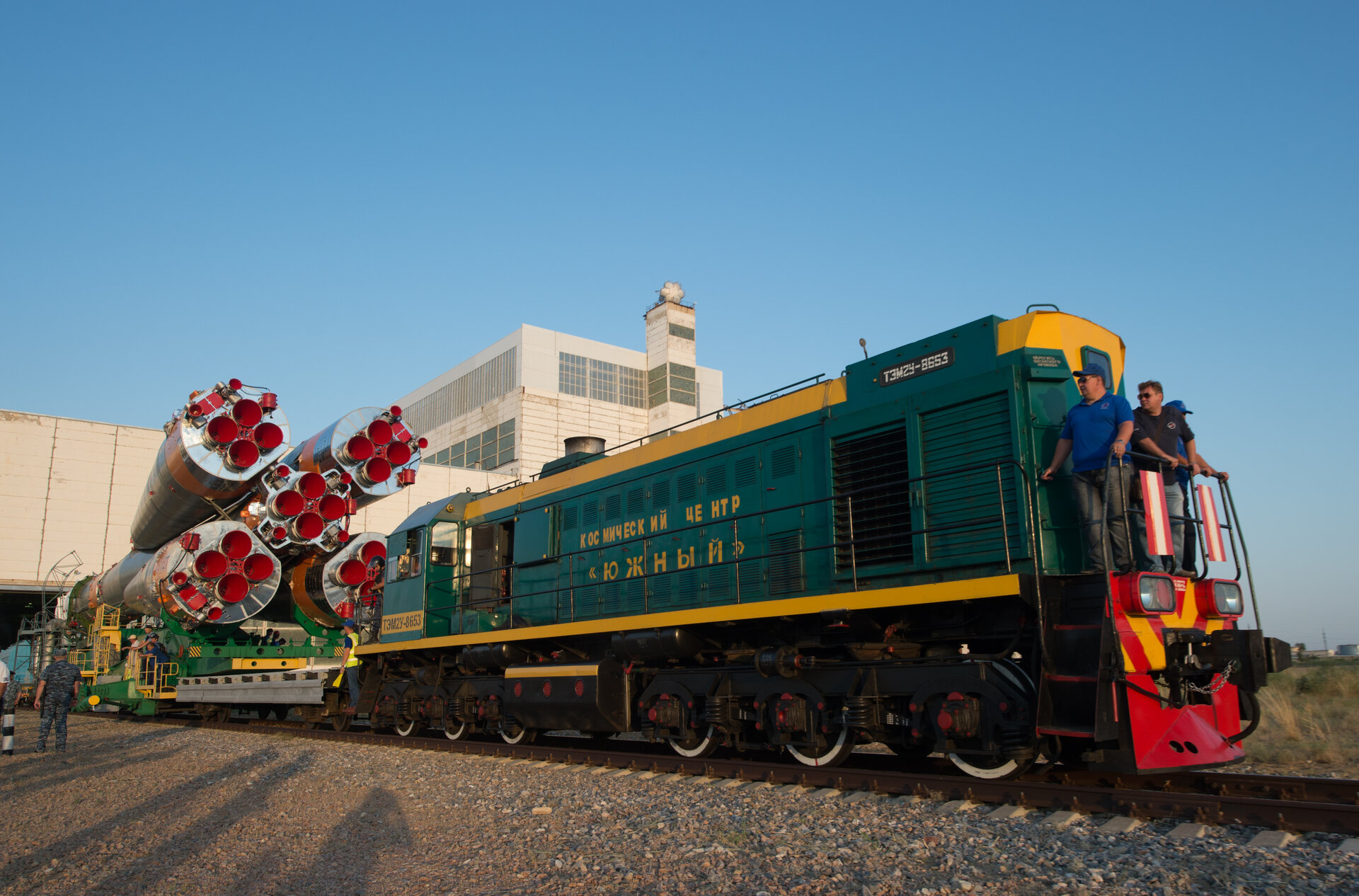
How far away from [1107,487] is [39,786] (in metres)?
10.6

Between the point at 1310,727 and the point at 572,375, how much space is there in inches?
1416

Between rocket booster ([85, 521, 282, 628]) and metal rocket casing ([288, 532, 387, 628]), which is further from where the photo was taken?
metal rocket casing ([288, 532, 387, 628])

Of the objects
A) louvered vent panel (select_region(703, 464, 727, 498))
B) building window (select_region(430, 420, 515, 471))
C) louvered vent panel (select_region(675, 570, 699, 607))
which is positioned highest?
building window (select_region(430, 420, 515, 471))

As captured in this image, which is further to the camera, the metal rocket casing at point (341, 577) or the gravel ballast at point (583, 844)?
the metal rocket casing at point (341, 577)

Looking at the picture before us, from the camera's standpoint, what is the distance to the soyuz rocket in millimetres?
16859

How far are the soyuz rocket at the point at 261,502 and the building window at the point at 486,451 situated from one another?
2135cm

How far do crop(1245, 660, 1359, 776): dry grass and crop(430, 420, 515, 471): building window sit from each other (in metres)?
32.4

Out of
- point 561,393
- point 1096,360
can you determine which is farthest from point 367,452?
point 561,393

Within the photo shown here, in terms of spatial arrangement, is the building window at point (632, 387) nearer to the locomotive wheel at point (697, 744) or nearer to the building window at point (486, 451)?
the building window at point (486, 451)

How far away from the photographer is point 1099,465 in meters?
6.36

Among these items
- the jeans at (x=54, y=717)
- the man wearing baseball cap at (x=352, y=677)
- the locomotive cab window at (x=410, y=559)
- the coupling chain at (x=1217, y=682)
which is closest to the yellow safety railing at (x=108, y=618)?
the jeans at (x=54, y=717)

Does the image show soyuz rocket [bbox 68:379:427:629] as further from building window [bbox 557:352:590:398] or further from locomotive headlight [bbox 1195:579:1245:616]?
building window [bbox 557:352:590:398]

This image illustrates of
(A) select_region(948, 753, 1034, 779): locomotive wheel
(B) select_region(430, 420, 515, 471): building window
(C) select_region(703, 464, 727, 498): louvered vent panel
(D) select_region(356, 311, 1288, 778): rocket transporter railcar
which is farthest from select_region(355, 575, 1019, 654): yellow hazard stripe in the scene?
(B) select_region(430, 420, 515, 471): building window

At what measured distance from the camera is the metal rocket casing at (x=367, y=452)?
17.2 metres
